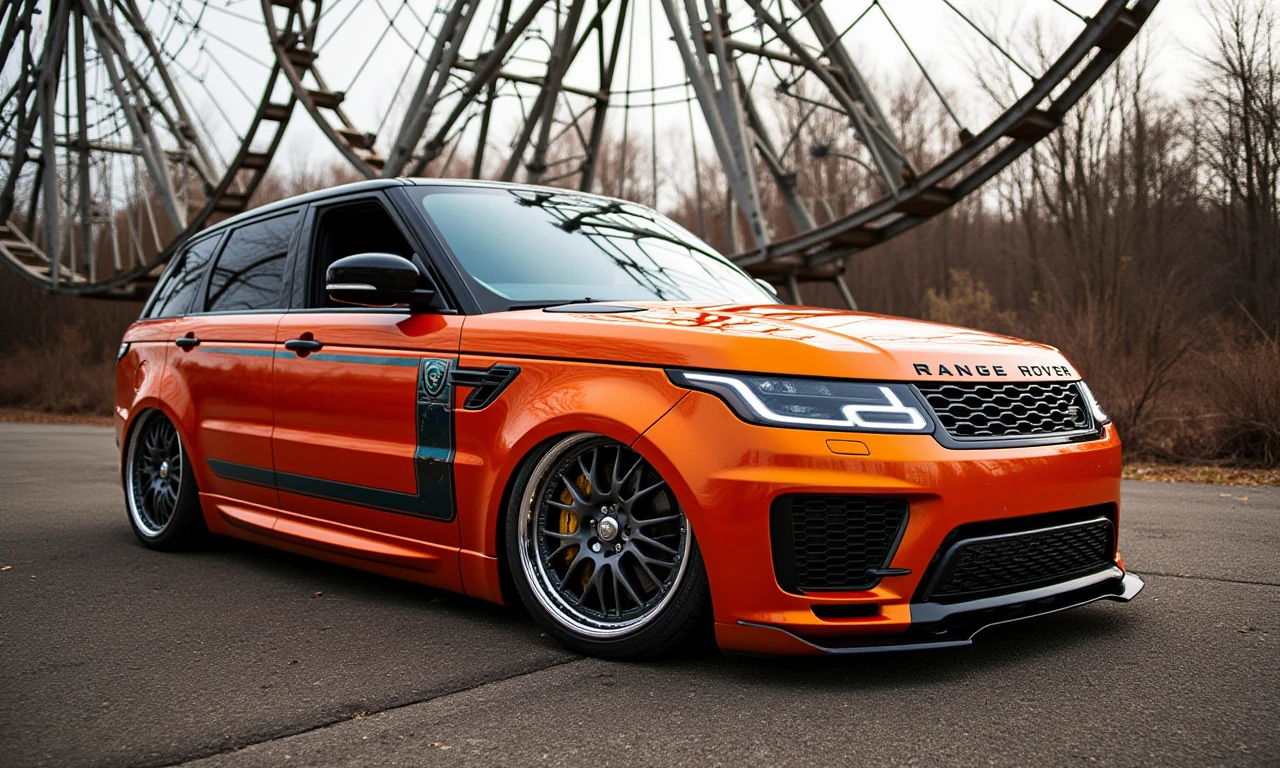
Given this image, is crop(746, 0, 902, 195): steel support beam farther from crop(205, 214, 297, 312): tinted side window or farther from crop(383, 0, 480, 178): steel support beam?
crop(205, 214, 297, 312): tinted side window

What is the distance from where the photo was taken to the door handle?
4438 millimetres

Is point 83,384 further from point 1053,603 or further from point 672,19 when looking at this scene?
point 1053,603

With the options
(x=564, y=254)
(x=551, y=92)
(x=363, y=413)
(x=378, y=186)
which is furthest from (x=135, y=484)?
(x=551, y=92)

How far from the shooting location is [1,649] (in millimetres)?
3605

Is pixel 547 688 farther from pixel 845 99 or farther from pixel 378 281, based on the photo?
pixel 845 99

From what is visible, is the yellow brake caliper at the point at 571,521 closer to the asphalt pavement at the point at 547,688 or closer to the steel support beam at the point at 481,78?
the asphalt pavement at the point at 547,688

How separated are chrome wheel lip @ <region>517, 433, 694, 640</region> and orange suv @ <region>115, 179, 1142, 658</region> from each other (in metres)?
0.01

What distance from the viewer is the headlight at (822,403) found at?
3.02 meters

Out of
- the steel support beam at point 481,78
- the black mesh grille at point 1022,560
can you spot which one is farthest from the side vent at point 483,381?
the steel support beam at point 481,78

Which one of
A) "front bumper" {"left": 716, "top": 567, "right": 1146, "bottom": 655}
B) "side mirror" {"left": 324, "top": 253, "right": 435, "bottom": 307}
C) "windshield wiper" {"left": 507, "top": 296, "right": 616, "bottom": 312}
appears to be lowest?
"front bumper" {"left": 716, "top": 567, "right": 1146, "bottom": 655}

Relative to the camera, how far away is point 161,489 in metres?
5.58

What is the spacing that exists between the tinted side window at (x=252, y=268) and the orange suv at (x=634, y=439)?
42 millimetres

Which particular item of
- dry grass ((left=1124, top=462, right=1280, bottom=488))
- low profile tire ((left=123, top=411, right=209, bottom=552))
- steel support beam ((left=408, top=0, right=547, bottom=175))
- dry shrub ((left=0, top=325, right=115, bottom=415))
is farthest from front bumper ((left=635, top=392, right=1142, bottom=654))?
dry shrub ((left=0, top=325, right=115, bottom=415))

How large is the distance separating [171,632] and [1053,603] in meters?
2.96
